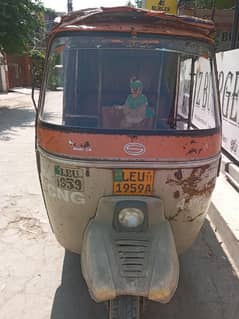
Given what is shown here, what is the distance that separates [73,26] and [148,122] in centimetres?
104

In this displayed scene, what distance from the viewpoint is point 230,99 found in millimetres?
6113

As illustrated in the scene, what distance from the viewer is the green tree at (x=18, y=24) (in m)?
14.1

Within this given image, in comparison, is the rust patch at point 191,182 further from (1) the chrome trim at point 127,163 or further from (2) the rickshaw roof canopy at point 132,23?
(2) the rickshaw roof canopy at point 132,23

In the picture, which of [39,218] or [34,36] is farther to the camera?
[34,36]

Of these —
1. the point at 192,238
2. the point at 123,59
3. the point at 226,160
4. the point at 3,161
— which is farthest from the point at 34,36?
the point at 192,238

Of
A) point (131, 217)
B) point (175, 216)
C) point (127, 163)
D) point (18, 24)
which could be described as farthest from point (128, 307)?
point (18, 24)

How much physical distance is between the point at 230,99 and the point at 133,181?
14.1 feet

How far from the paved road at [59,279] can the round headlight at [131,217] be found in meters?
0.90

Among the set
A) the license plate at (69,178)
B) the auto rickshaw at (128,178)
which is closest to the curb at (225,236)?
the auto rickshaw at (128,178)

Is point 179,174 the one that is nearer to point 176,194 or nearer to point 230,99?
point 176,194

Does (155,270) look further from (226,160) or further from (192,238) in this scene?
(226,160)

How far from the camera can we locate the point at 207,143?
260 centimetres

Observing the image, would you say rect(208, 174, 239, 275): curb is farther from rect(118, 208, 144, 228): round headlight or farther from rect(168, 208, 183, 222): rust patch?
rect(118, 208, 144, 228): round headlight

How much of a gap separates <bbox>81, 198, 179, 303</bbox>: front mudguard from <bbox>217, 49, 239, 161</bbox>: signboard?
12.4 feet
